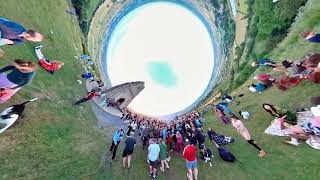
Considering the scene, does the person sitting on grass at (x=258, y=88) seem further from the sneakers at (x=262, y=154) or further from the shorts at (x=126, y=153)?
the shorts at (x=126, y=153)

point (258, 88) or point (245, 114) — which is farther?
point (258, 88)

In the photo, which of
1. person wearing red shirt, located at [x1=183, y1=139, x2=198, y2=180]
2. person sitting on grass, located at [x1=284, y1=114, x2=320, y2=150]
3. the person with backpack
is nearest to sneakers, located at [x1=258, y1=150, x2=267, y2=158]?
the person with backpack

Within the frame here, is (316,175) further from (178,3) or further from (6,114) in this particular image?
(178,3)

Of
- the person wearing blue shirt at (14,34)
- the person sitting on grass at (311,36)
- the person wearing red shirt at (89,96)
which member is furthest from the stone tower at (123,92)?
the person sitting on grass at (311,36)

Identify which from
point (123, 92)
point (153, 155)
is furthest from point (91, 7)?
point (153, 155)

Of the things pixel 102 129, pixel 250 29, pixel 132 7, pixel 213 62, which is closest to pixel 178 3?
pixel 132 7

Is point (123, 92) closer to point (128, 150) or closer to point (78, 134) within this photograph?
point (78, 134)

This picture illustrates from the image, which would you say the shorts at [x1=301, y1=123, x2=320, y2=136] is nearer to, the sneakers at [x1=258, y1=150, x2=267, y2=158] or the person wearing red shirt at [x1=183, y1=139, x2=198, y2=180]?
the sneakers at [x1=258, y1=150, x2=267, y2=158]
